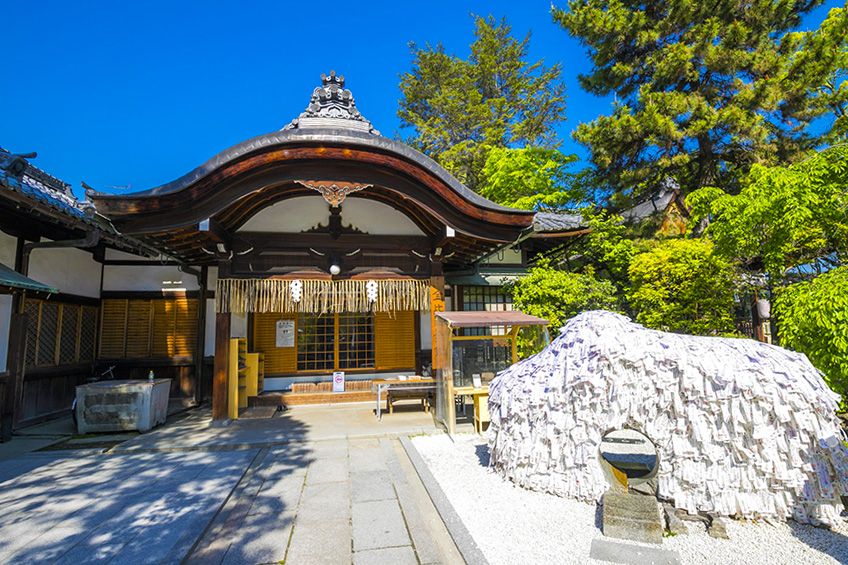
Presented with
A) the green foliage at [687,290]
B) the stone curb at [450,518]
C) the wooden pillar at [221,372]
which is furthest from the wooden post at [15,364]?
the green foliage at [687,290]

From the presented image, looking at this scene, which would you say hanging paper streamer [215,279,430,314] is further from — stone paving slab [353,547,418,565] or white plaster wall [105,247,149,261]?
stone paving slab [353,547,418,565]

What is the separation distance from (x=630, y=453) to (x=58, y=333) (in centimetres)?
1180

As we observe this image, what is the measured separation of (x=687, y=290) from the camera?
8.62 metres

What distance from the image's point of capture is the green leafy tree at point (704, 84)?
12734 millimetres

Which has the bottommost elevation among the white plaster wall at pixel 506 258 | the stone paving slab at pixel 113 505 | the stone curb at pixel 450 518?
the stone paving slab at pixel 113 505

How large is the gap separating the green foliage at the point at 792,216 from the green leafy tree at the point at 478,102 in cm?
1744

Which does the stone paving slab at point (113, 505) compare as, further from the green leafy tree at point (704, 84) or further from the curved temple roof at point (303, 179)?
the green leafy tree at point (704, 84)

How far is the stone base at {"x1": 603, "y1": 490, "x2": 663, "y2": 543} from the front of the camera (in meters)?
3.63

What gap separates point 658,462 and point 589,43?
16.9 meters

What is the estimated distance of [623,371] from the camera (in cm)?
415

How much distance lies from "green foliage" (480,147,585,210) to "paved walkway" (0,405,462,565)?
12708 mm

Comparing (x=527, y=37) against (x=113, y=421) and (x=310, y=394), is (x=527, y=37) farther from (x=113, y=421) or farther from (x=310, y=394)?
(x=113, y=421)

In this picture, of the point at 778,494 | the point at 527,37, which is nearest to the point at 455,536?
the point at 778,494

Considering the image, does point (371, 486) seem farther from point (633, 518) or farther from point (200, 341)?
point (200, 341)
